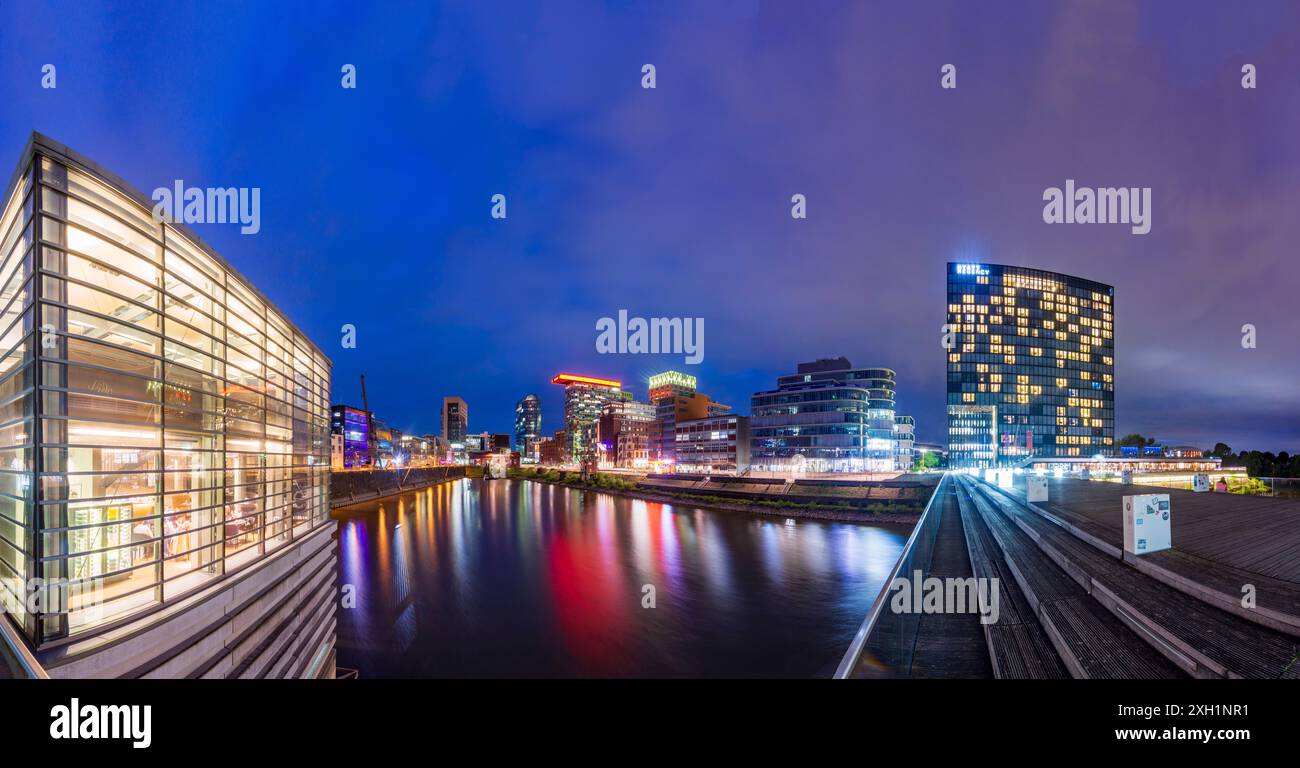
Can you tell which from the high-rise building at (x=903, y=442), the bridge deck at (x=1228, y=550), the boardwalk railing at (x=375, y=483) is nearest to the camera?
the bridge deck at (x=1228, y=550)

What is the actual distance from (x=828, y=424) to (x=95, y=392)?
289 feet

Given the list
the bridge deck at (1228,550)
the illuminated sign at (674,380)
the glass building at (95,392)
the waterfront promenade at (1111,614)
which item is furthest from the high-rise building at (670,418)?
the glass building at (95,392)

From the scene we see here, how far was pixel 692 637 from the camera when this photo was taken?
2150cm

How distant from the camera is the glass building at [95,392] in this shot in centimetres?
452

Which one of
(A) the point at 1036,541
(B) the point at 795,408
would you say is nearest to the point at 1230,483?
(A) the point at 1036,541

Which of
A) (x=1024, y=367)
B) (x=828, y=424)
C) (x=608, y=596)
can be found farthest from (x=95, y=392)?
(x=1024, y=367)

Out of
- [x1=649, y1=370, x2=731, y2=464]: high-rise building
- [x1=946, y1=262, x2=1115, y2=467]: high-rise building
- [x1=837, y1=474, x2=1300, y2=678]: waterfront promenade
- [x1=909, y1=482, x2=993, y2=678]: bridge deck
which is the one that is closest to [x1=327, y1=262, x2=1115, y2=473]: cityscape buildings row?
[x1=946, y1=262, x2=1115, y2=467]: high-rise building

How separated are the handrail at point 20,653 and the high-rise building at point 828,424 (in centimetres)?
8586

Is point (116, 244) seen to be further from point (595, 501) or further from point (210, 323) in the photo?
point (595, 501)

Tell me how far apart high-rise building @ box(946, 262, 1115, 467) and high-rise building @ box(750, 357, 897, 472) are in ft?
82.3

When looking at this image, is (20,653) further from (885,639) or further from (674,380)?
(674,380)

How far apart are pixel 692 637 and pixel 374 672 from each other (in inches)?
495

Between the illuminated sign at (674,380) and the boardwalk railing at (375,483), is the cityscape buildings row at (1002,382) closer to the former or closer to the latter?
the boardwalk railing at (375,483)

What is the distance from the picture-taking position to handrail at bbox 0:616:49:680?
13.0 feet
